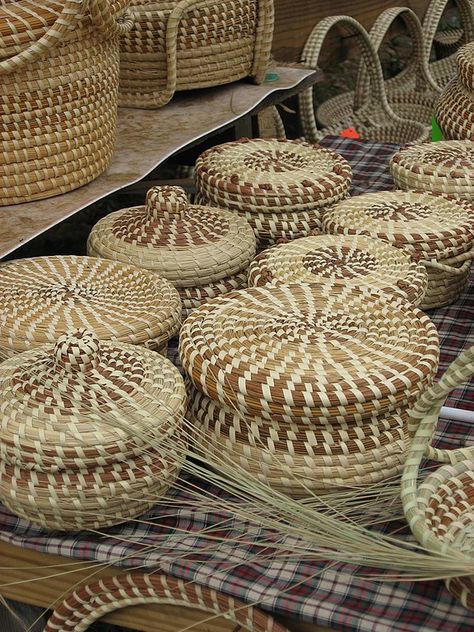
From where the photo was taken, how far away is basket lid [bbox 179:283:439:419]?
1.26 m

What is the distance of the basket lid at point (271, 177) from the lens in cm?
198

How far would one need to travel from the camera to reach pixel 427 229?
1.85 meters

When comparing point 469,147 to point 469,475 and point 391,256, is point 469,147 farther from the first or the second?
point 469,475

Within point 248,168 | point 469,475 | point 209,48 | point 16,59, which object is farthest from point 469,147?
point 469,475

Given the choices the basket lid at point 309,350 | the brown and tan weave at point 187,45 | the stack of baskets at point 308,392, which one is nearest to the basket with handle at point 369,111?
the brown and tan weave at point 187,45

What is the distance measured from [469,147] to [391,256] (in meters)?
0.60

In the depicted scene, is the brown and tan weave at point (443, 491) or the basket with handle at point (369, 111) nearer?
the brown and tan weave at point (443, 491)

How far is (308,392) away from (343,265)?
20.0 inches

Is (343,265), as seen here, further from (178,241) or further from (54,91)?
(54,91)

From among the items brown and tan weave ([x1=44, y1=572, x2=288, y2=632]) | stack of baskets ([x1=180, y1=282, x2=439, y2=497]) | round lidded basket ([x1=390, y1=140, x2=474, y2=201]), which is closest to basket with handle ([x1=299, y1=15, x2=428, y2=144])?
round lidded basket ([x1=390, y1=140, x2=474, y2=201])

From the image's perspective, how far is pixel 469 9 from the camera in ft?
13.4

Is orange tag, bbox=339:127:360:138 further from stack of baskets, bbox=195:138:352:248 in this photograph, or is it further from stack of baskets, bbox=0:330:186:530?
stack of baskets, bbox=0:330:186:530

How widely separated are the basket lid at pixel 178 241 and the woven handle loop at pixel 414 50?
195 cm

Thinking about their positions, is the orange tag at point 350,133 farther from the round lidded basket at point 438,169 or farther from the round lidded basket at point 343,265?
the round lidded basket at point 343,265
